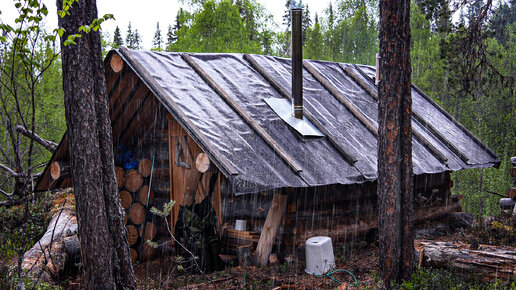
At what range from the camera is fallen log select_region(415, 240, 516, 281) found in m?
5.94

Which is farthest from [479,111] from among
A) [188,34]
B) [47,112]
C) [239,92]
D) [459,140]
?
[47,112]

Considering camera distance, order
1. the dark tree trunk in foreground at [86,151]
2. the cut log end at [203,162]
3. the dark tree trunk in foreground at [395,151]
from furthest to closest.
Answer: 1. the cut log end at [203,162]
2. the dark tree trunk in foreground at [395,151]
3. the dark tree trunk in foreground at [86,151]

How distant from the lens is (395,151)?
6.33 m

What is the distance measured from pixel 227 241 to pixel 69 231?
10.8ft

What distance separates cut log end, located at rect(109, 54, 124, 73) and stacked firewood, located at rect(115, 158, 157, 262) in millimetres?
2239

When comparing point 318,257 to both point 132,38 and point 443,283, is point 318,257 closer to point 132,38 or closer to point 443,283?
point 443,283

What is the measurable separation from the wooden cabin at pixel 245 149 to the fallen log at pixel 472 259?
1854 mm

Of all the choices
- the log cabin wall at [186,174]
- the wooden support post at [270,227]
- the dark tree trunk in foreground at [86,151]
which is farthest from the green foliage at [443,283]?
the dark tree trunk in foreground at [86,151]

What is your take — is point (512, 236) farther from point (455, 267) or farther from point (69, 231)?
point (69, 231)

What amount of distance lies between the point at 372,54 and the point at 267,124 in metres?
29.9

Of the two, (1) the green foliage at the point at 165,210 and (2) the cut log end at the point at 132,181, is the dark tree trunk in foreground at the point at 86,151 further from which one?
(2) the cut log end at the point at 132,181

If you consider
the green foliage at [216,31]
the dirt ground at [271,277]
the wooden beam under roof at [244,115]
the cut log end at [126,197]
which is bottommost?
the dirt ground at [271,277]

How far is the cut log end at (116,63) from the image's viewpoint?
7875 mm

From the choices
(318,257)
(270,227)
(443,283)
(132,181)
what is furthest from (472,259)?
(132,181)
